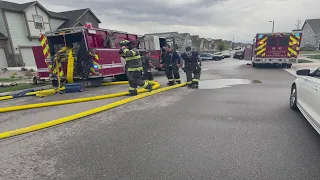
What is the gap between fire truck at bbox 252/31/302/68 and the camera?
48.4ft

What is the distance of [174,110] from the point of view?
5121 mm

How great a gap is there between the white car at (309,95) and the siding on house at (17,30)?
74.6 ft

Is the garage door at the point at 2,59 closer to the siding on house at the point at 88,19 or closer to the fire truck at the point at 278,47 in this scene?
the siding on house at the point at 88,19

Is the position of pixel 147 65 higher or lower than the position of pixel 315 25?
lower

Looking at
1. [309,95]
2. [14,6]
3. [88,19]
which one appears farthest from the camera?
[88,19]

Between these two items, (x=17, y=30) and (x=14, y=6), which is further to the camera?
(x=14, y=6)

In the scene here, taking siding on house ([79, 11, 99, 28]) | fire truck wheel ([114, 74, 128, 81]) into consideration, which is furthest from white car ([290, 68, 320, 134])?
siding on house ([79, 11, 99, 28])

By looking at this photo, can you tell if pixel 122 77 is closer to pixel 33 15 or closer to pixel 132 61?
pixel 132 61

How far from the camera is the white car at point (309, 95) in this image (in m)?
3.19

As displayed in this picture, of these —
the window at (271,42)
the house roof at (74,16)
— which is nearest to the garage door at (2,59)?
the house roof at (74,16)

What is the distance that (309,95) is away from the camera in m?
3.63

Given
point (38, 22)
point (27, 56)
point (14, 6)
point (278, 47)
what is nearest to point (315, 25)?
point (278, 47)

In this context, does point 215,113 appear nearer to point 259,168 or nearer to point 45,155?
point 259,168

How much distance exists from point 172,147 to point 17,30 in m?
22.5
